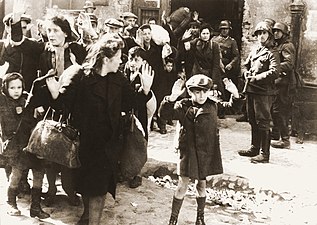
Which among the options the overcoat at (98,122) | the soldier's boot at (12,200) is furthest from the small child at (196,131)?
the soldier's boot at (12,200)

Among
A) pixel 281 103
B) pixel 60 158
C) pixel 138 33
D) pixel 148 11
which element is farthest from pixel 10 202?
pixel 148 11

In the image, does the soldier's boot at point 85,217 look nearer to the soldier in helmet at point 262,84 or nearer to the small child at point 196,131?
the small child at point 196,131

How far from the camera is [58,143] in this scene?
4094 millimetres

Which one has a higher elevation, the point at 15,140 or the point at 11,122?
the point at 11,122

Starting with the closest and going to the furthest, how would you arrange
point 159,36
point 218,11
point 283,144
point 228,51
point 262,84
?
point 262,84 → point 283,144 → point 159,36 → point 228,51 → point 218,11

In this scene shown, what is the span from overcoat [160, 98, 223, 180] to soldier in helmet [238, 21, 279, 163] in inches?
97.7

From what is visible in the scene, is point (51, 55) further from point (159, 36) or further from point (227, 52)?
point (227, 52)

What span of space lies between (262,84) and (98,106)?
342cm

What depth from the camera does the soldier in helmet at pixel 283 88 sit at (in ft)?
25.1

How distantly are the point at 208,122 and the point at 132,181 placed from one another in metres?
1.73

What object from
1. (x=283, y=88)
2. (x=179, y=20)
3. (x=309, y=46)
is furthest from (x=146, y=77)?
(x=179, y=20)

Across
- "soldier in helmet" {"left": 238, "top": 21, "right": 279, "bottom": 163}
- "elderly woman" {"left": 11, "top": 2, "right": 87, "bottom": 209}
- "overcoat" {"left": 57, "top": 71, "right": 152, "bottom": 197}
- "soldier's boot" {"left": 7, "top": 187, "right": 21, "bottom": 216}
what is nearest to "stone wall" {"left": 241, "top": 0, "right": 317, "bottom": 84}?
"soldier in helmet" {"left": 238, "top": 21, "right": 279, "bottom": 163}

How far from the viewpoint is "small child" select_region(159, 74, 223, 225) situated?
439cm

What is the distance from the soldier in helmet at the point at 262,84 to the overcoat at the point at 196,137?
248 cm
